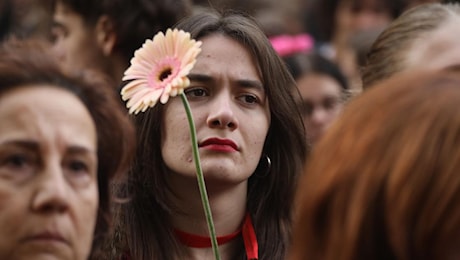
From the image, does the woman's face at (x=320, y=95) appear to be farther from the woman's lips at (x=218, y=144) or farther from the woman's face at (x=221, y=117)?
the woman's lips at (x=218, y=144)

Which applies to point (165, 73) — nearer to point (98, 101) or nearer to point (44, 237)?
point (98, 101)

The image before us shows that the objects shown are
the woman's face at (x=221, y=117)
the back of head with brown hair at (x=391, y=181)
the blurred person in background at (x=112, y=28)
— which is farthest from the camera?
the blurred person in background at (x=112, y=28)

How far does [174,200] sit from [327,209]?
1.60 meters

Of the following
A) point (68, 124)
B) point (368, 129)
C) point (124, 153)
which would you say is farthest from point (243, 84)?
point (368, 129)

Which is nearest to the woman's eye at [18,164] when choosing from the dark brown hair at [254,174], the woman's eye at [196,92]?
the dark brown hair at [254,174]

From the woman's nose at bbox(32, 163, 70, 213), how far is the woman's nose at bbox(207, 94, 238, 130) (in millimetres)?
1068

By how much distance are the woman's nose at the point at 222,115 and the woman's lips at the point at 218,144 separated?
0.14ft

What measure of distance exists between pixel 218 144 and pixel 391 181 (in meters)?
1.52

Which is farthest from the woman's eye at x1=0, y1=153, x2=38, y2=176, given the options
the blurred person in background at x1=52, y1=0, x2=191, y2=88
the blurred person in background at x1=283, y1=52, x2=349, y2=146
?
the blurred person in background at x1=283, y1=52, x2=349, y2=146

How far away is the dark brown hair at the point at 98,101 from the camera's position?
2.82 m

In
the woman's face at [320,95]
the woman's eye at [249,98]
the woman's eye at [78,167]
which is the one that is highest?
the woman's face at [320,95]

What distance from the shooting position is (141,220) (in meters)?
3.74

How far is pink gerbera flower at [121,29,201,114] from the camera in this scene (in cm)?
319

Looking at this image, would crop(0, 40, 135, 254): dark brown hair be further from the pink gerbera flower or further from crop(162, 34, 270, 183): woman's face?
crop(162, 34, 270, 183): woman's face
